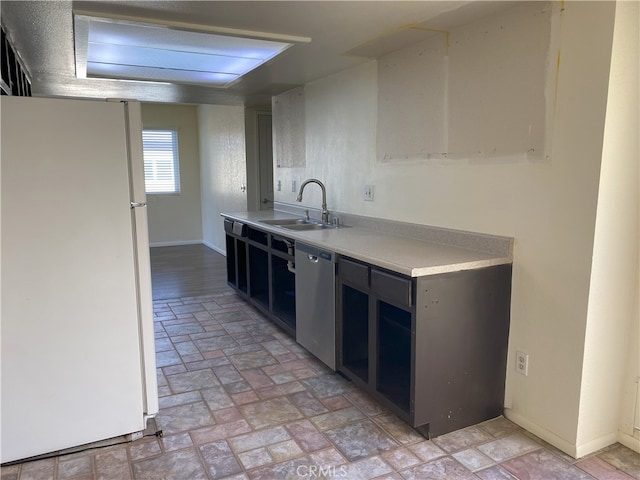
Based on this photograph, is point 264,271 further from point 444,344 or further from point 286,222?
point 444,344

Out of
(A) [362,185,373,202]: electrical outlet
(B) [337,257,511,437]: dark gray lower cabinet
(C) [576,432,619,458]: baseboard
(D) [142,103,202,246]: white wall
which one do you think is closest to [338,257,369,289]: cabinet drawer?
(B) [337,257,511,437]: dark gray lower cabinet

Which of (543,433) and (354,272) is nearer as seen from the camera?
(543,433)

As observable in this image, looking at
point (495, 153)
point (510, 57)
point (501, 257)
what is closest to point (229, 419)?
point (501, 257)

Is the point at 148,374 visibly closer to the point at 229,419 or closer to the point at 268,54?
the point at 229,419

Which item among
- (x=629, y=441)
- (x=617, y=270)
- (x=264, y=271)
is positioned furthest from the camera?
(x=264, y=271)

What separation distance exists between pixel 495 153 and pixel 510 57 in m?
0.45

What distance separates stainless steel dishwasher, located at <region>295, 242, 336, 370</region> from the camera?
291 cm

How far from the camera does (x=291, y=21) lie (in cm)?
248

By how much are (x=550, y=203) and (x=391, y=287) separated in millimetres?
812

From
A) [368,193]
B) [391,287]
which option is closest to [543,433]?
[391,287]

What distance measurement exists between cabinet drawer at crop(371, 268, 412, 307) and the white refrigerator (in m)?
1.13

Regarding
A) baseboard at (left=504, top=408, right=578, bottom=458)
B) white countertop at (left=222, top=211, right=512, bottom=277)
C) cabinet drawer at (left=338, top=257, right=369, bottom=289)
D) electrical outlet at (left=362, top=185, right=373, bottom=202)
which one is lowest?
baseboard at (left=504, top=408, right=578, bottom=458)

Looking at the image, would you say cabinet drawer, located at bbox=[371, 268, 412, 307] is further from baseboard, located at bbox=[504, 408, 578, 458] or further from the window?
the window

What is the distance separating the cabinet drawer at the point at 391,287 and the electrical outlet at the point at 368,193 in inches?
44.3
